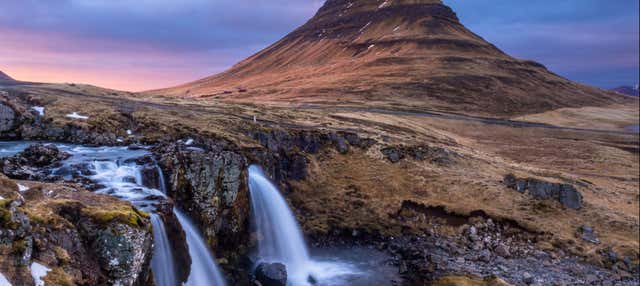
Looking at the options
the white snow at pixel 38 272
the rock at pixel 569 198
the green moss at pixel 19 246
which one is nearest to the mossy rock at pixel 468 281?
the rock at pixel 569 198

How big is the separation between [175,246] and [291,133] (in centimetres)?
2889

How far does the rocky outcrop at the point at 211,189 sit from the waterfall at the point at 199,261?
3.72 ft

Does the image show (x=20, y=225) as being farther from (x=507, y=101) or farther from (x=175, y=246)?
(x=507, y=101)

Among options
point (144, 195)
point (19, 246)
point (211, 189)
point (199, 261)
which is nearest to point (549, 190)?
point (211, 189)

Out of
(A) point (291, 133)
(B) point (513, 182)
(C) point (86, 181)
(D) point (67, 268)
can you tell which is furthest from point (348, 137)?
(D) point (67, 268)

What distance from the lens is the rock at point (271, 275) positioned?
989 inches

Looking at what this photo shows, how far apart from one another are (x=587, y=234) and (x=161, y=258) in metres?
35.4

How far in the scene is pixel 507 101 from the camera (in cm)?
17750

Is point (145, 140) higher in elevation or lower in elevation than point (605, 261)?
higher

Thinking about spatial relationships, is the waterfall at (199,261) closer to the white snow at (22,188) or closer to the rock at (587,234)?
the white snow at (22,188)

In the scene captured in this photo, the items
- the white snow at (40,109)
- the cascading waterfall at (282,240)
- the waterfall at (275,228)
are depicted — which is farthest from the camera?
the white snow at (40,109)

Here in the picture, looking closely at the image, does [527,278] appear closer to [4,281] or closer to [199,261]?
[199,261]

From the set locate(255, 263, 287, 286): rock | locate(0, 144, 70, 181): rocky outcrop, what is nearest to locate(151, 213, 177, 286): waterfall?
locate(255, 263, 287, 286): rock

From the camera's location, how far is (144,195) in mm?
21047
